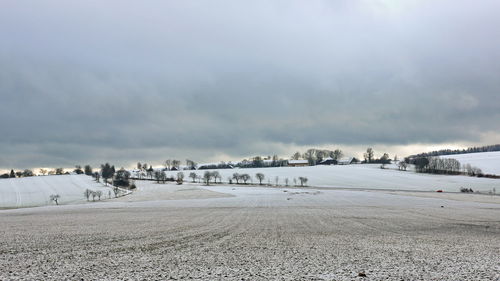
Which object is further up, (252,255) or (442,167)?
(442,167)

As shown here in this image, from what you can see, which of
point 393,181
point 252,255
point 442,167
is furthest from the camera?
point 442,167

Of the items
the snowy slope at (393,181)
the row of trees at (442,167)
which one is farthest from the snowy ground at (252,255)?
the row of trees at (442,167)

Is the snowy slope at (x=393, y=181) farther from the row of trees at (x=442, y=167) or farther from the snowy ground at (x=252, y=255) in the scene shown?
the snowy ground at (x=252, y=255)

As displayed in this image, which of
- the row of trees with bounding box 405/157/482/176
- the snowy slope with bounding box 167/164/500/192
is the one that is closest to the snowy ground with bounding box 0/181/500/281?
the snowy slope with bounding box 167/164/500/192

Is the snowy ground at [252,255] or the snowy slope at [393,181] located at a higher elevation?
the snowy ground at [252,255]

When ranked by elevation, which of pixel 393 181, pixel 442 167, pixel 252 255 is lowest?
pixel 393 181

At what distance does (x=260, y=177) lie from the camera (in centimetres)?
14775

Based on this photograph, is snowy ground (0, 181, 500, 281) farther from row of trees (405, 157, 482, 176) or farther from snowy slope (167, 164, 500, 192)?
row of trees (405, 157, 482, 176)

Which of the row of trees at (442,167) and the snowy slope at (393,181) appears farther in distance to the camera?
the row of trees at (442,167)

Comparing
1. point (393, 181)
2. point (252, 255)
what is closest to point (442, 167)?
point (393, 181)

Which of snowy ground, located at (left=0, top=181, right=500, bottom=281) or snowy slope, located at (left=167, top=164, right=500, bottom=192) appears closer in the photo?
snowy ground, located at (left=0, top=181, right=500, bottom=281)

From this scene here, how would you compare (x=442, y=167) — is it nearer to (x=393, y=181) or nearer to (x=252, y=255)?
(x=393, y=181)

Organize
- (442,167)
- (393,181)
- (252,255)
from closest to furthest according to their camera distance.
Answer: (252,255), (393,181), (442,167)

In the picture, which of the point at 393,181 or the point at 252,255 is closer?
the point at 252,255
